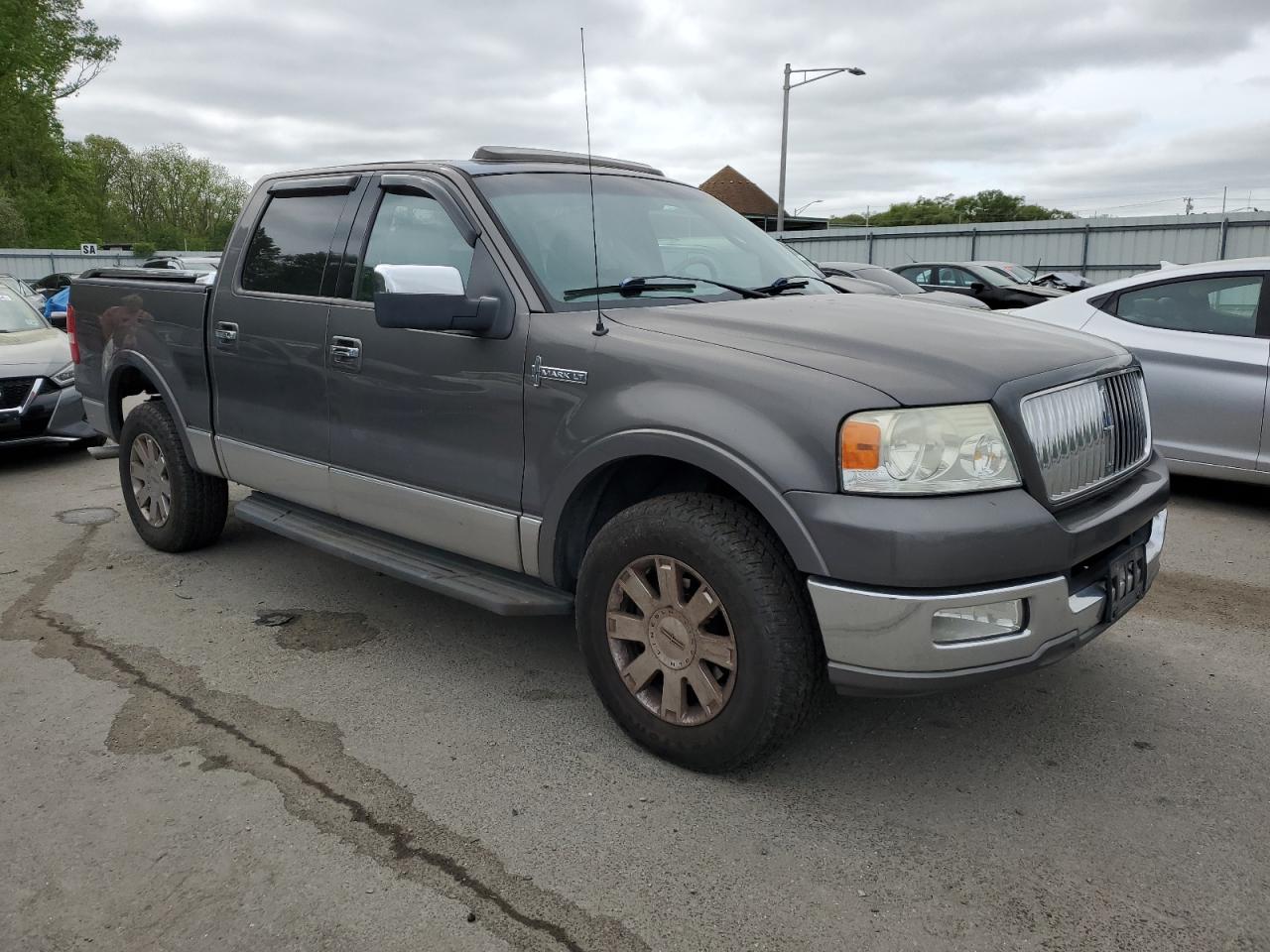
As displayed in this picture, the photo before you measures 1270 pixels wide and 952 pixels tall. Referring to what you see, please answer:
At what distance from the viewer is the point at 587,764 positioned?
3.27m


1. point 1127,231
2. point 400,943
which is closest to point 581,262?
point 400,943

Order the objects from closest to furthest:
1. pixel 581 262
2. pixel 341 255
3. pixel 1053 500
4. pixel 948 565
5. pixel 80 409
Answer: pixel 948 565 → pixel 1053 500 → pixel 581 262 → pixel 341 255 → pixel 80 409

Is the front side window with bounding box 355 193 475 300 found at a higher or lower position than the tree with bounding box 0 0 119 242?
lower

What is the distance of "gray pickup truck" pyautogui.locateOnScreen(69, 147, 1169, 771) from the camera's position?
2.72 metres

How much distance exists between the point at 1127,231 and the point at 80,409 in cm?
2418

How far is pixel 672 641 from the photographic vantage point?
122 inches

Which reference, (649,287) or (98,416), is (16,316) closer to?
(98,416)

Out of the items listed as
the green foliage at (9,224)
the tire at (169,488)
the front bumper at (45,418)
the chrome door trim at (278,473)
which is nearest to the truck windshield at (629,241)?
the chrome door trim at (278,473)

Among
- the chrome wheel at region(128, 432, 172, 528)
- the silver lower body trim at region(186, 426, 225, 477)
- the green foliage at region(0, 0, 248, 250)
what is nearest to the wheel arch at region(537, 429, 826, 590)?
the silver lower body trim at region(186, 426, 225, 477)

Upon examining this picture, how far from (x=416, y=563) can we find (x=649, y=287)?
1354 millimetres

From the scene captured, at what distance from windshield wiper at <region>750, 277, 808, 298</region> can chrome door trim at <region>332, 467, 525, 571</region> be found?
4.18ft

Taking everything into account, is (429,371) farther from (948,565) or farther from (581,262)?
(948,565)

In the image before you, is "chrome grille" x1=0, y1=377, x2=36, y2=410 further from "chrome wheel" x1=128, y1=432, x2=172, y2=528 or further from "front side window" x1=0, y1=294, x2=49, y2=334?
"chrome wheel" x1=128, y1=432, x2=172, y2=528

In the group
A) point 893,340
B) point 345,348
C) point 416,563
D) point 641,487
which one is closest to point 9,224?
point 345,348
